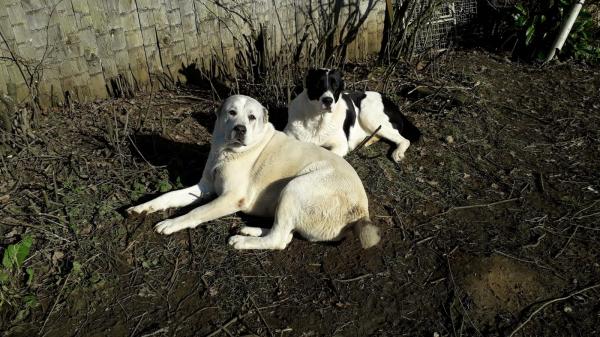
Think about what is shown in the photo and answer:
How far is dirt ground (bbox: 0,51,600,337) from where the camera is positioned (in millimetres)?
3107

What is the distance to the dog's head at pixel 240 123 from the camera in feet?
12.2

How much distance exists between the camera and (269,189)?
12.7 ft

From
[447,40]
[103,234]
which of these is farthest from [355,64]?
[103,234]

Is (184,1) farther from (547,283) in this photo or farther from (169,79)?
A: (547,283)

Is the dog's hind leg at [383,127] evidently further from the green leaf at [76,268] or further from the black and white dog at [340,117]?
the green leaf at [76,268]

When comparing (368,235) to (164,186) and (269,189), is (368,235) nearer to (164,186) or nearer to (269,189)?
(269,189)

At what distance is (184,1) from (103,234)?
306 centimetres

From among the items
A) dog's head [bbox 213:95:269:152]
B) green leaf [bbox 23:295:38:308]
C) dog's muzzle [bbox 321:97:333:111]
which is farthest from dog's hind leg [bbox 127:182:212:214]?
dog's muzzle [bbox 321:97:333:111]

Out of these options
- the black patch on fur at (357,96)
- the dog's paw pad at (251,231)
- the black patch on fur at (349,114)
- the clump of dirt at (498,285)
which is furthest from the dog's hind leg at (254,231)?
the black patch on fur at (357,96)

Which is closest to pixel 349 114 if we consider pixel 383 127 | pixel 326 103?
pixel 383 127

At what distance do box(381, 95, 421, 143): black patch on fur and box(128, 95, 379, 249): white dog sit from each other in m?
1.67

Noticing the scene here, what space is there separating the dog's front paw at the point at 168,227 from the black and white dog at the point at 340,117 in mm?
1762

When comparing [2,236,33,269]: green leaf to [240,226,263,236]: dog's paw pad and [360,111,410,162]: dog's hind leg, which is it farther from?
[360,111,410,162]: dog's hind leg

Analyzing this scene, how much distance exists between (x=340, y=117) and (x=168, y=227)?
224cm
